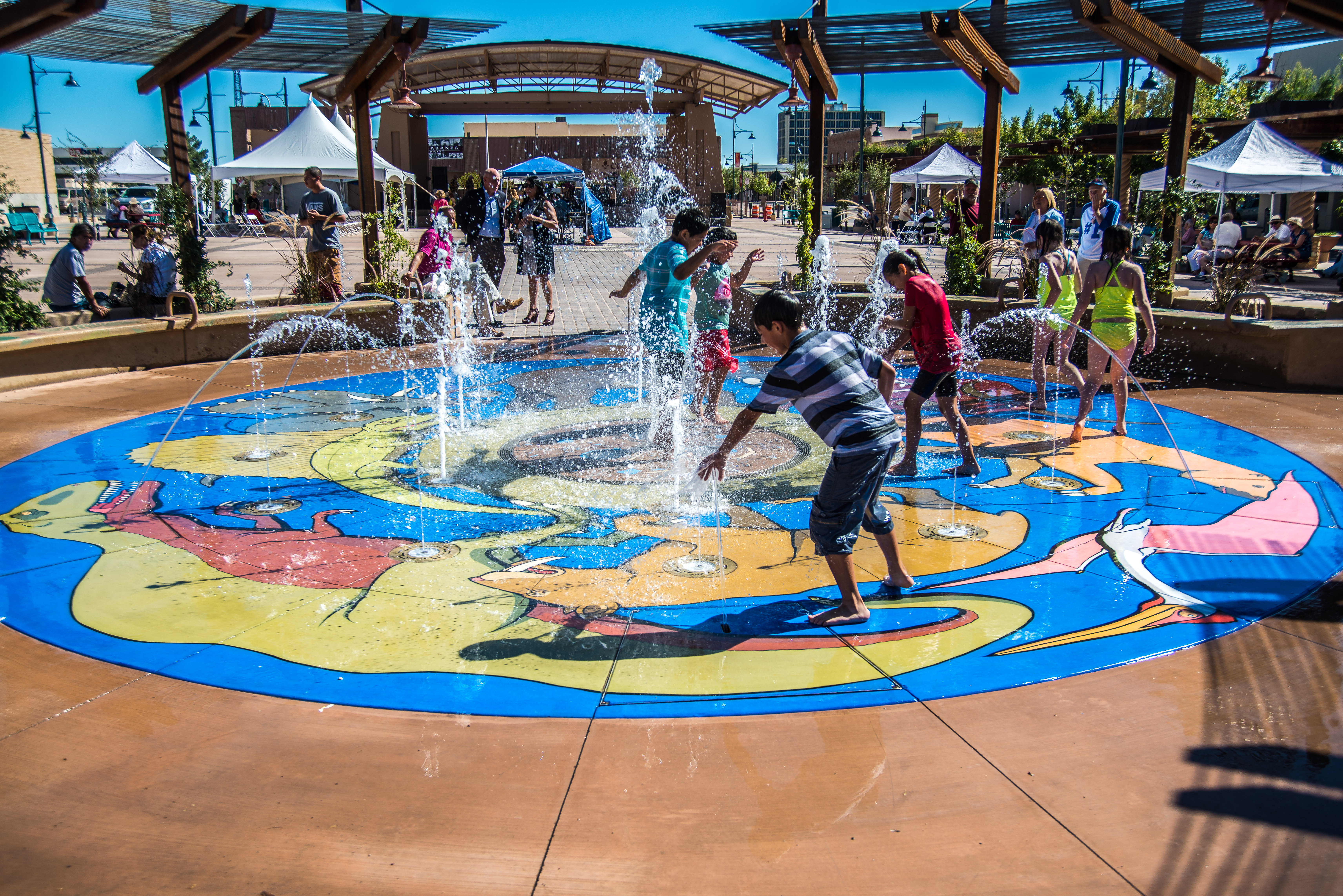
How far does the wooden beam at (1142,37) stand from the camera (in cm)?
1014

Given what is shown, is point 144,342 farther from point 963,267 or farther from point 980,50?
point 980,50

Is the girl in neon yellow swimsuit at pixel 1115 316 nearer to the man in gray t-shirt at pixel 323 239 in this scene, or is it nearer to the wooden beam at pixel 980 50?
the wooden beam at pixel 980 50

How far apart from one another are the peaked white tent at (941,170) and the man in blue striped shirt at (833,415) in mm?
20724

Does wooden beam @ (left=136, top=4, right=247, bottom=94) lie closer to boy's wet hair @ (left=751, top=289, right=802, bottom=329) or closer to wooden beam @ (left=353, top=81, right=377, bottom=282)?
wooden beam @ (left=353, top=81, right=377, bottom=282)

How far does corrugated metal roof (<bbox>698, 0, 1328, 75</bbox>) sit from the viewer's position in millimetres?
10797

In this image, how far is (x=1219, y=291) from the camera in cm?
1007

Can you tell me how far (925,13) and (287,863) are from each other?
469 inches

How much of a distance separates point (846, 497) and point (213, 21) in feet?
35.6

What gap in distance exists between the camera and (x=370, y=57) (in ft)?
40.2

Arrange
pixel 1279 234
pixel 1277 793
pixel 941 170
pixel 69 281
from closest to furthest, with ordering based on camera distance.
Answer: pixel 1277 793 < pixel 69 281 < pixel 1279 234 < pixel 941 170

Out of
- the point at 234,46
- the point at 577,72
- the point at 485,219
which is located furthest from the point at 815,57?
the point at 577,72

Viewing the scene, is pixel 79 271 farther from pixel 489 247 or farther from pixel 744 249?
pixel 744 249

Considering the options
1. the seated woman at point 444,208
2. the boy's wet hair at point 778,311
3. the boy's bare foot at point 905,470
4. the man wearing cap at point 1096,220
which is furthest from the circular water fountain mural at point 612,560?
the seated woman at point 444,208

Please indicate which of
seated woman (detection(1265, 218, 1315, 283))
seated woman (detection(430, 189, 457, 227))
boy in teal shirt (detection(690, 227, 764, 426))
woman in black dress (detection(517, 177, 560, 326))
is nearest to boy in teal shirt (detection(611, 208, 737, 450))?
boy in teal shirt (detection(690, 227, 764, 426))
